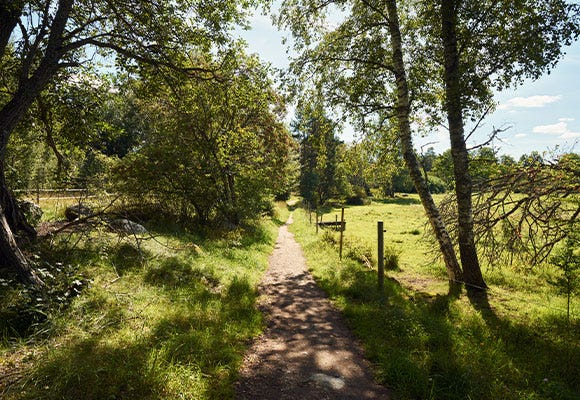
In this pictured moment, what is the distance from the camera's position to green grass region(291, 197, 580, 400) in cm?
443

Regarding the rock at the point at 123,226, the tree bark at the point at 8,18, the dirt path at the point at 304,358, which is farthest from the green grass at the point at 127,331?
the tree bark at the point at 8,18

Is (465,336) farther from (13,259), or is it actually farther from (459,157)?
(13,259)

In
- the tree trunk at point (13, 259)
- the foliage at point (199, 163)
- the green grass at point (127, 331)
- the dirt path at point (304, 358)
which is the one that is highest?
the foliage at point (199, 163)

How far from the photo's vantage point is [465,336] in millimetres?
6020

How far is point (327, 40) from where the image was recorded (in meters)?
10.4

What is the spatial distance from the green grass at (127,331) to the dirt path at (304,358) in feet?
1.22

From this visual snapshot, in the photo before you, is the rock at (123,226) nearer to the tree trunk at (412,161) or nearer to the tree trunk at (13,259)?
the tree trunk at (13,259)

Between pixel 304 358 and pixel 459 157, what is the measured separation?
703cm

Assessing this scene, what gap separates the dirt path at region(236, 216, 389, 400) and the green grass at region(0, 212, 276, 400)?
1.22 feet

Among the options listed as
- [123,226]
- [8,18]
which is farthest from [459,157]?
[8,18]

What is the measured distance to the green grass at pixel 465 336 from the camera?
14.5 feet

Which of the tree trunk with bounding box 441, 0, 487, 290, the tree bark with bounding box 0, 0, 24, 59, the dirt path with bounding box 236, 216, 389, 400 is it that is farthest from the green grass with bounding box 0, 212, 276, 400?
the tree trunk with bounding box 441, 0, 487, 290

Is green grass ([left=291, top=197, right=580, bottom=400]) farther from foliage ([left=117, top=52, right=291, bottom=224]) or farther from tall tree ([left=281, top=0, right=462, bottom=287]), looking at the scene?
foliage ([left=117, top=52, right=291, bottom=224])

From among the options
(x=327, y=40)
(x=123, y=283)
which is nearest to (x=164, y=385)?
(x=123, y=283)
